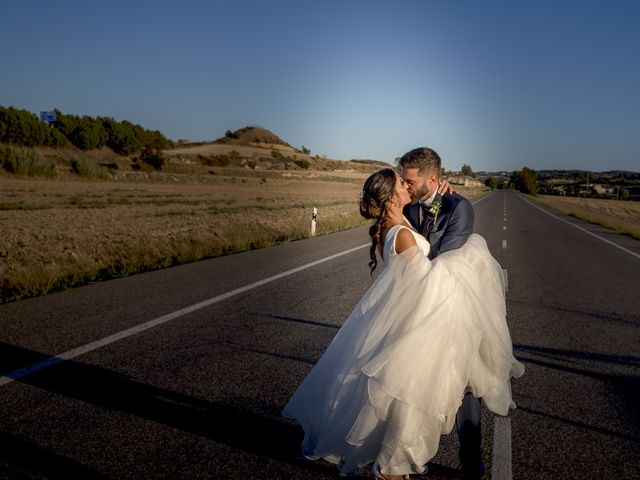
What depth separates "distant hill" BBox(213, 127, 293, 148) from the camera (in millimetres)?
161750

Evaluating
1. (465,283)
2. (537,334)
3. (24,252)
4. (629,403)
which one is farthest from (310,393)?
(24,252)

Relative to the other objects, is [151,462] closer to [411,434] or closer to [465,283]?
[411,434]

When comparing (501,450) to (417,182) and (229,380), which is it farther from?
(229,380)

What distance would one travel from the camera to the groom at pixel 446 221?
10.6 feet

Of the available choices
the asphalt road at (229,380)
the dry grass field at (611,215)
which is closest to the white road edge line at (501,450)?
the asphalt road at (229,380)

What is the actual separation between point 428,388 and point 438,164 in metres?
1.28

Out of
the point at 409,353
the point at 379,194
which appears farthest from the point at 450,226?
the point at 409,353

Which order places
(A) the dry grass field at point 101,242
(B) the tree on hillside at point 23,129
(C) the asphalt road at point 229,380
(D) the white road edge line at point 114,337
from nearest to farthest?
(C) the asphalt road at point 229,380, (D) the white road edge line at point 114,337, (A) the dry grass field at point 101,242, (B) the tree on hillside at point 23,129

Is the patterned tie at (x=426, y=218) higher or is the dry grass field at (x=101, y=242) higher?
the patterned tie at (x=426, y=218)

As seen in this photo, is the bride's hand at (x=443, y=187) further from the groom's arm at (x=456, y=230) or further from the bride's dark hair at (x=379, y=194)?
the bride's dark hair at (x=379, y=194)

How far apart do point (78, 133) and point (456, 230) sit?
294 feet

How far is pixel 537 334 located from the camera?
6.75m

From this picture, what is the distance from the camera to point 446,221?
10.8ft

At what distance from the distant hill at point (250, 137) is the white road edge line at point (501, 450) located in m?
158
